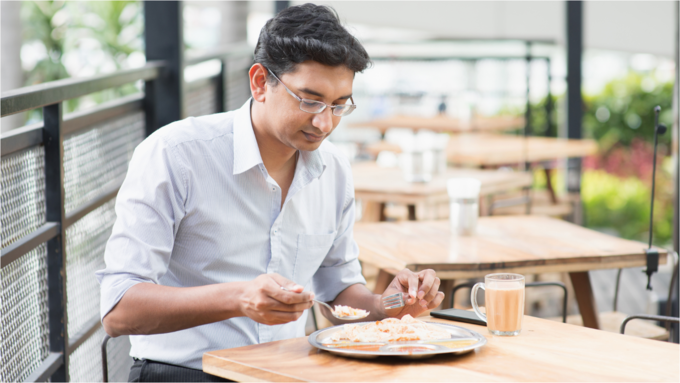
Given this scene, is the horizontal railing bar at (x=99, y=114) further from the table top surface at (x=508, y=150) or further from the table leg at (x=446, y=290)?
the table top surface at (x=508, y=150)

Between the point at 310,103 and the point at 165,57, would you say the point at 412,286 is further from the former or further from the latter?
the point at 165,57

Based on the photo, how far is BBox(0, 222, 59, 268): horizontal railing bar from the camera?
1.74m

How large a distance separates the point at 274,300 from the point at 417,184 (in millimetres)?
2393

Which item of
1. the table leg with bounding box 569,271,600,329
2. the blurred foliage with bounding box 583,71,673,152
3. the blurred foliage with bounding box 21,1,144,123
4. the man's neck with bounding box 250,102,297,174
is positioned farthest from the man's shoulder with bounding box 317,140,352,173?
the blurred foliage with bounding box 21,1,144,123

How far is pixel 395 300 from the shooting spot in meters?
1.65

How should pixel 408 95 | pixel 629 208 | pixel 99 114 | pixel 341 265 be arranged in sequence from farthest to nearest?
1. pixel 408 95
2. pixel 629 208
3. pixel 99 114
4. pixel 341 265

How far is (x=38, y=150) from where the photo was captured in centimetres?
202

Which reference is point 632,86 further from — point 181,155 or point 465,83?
point 181,155

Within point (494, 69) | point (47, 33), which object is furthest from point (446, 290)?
point (47, 33)

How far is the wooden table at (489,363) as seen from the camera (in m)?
1.26

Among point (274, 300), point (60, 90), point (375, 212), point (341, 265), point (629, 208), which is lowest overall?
point (629, 208)

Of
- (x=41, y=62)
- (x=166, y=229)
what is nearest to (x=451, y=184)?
(x=166, y=229)

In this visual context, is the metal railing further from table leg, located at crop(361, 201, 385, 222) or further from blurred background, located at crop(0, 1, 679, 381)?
table leg, located at crop(361, 201, 385, 222)

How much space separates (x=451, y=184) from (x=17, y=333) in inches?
58.9
